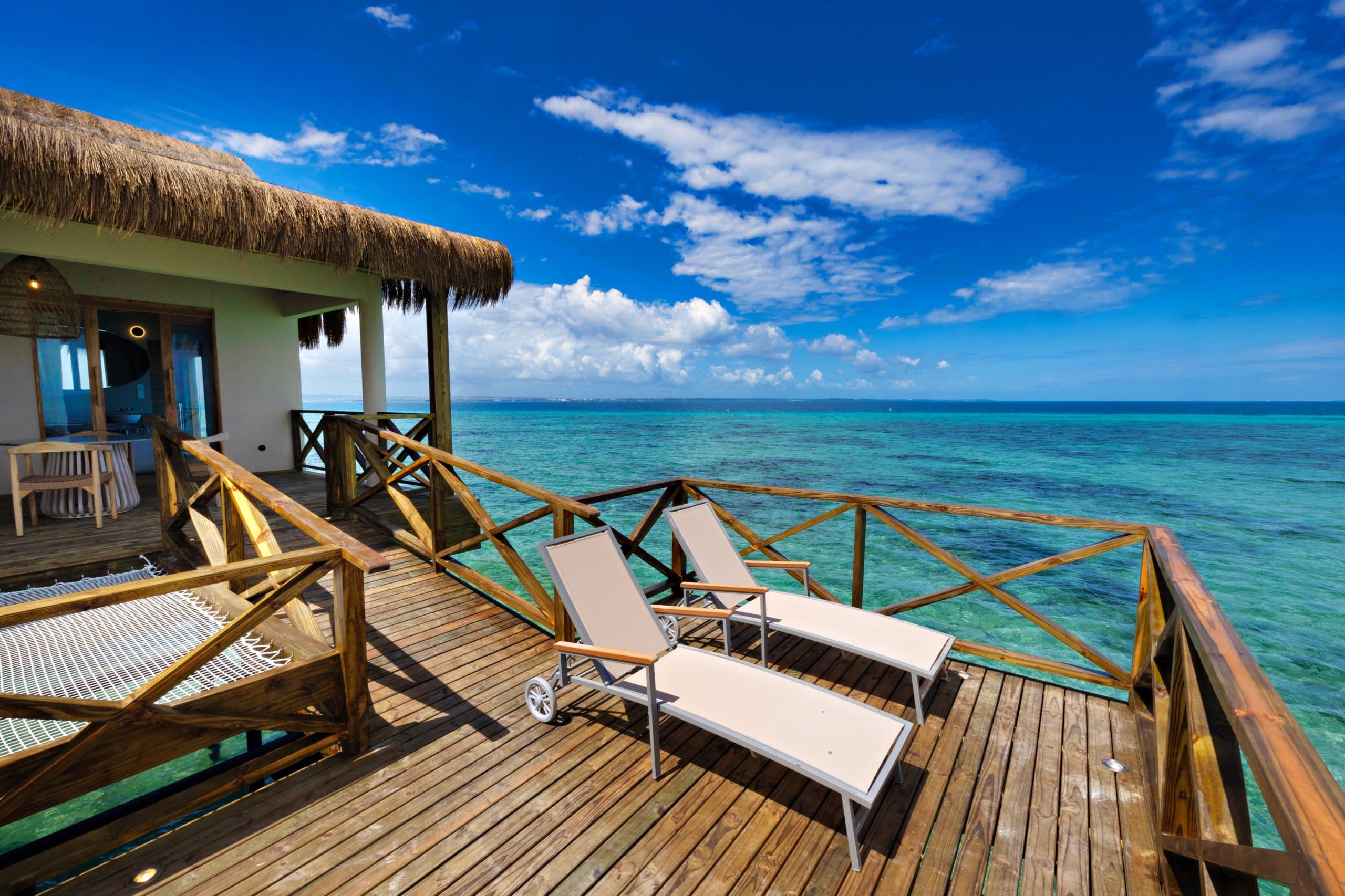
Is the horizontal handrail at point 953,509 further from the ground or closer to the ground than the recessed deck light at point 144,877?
further from the ground

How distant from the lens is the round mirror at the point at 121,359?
6.41 meters

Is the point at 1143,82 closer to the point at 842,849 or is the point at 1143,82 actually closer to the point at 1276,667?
the point at 1276,667

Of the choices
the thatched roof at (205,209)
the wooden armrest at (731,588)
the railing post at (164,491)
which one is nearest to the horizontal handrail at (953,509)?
the wooden armrest at (731,588)

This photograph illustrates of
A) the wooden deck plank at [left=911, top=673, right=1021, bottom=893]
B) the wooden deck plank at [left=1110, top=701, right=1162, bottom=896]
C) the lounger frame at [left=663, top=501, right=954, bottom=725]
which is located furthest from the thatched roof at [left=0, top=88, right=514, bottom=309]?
the wooden deck plank at [left=1110, top=701, right=1162, bottom=896]

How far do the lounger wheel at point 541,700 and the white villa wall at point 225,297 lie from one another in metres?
5.62

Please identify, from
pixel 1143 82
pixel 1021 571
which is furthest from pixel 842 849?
pixel 1143 82

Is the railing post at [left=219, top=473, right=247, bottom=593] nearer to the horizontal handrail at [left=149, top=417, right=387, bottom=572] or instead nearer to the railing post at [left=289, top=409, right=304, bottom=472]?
the horizontal handrail at [left=149, top=417, right=387, bottom=572]

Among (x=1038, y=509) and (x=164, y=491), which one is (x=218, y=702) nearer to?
(x=164, y=491)

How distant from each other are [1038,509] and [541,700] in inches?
627

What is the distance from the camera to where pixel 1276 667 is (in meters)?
6.26

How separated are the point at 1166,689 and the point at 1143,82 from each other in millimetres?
25755

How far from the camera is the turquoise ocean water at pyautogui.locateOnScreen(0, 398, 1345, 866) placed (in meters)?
6.80

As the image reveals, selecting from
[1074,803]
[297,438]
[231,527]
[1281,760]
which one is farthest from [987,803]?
[297,438]

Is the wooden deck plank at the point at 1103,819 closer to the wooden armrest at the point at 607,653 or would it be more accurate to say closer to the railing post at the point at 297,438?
the wooden armrest at the point at 607,653
